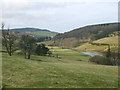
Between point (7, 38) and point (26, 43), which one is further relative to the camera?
point (26, 43)

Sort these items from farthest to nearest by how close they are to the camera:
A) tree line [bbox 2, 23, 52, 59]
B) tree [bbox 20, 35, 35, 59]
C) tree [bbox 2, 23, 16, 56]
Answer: tree [bbox 20, 35, 35, 59] < tree line [bbox 2, 23, 52, 59] < tree [bbox 2, 23, 16, 56]

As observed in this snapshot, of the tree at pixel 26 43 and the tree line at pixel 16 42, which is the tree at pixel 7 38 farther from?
the tree at pixel 26 43

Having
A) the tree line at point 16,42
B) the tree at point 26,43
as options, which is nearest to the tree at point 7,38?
the tree line at point 16,42

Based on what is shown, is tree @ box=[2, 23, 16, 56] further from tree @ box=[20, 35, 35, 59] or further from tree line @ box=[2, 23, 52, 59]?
tree @ box=[20, 35, 35, 59]

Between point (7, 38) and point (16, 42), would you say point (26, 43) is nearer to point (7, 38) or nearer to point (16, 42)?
point (16, 42)

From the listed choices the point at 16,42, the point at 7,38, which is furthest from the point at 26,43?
the point at 7,38

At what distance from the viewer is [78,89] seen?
48.5 feet

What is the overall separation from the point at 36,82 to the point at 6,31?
49.9 meters

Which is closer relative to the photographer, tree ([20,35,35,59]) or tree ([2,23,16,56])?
tree ([2,23,16,56])

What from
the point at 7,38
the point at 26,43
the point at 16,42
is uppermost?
the point at 7,38

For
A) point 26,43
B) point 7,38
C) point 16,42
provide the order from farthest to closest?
point 26,43
point 16,42
point 7,38

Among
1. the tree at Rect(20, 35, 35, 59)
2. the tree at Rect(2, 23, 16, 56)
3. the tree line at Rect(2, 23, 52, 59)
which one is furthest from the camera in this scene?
the tree at Rect(20, 35, 35, 59)

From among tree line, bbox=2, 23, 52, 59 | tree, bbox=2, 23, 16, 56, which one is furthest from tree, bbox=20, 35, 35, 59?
tree, bbox=2, 23, 16, 56

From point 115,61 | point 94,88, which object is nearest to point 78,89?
point 94,88
